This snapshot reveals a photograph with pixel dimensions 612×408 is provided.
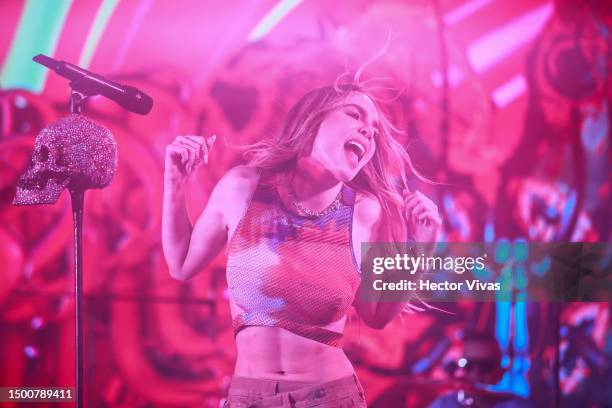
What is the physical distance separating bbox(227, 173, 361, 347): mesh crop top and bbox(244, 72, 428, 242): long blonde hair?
0.09 meters

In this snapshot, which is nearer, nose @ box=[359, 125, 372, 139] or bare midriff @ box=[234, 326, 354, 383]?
bare midriff @ box=[234, 326, 354, 383]

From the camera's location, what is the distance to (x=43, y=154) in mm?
2324

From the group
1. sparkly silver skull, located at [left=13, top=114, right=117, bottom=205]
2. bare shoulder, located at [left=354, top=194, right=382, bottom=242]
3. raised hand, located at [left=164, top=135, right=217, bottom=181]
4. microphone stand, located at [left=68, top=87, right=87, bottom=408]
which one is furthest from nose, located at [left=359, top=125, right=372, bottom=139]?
microphone stand, located at [left=68, top=87, right=87, bottom=408]

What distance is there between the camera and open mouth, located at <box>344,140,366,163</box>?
236cm

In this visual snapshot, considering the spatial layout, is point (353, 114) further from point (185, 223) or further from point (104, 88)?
point (104, 88)

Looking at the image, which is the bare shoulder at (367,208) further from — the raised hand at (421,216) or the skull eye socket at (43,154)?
the skull eye socket at (43,154)

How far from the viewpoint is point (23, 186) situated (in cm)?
233

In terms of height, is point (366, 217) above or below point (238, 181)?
below

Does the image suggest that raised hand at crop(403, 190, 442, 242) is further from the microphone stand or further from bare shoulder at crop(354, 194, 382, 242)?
the microphone stand

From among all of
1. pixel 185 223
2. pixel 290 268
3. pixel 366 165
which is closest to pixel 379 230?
pixel 366 165

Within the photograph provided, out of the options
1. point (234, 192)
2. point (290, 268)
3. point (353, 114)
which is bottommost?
point (290, 268)

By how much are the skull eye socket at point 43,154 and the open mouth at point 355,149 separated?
1.03 meters

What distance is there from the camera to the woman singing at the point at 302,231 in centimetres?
227

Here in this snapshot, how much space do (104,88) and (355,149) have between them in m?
0.90
